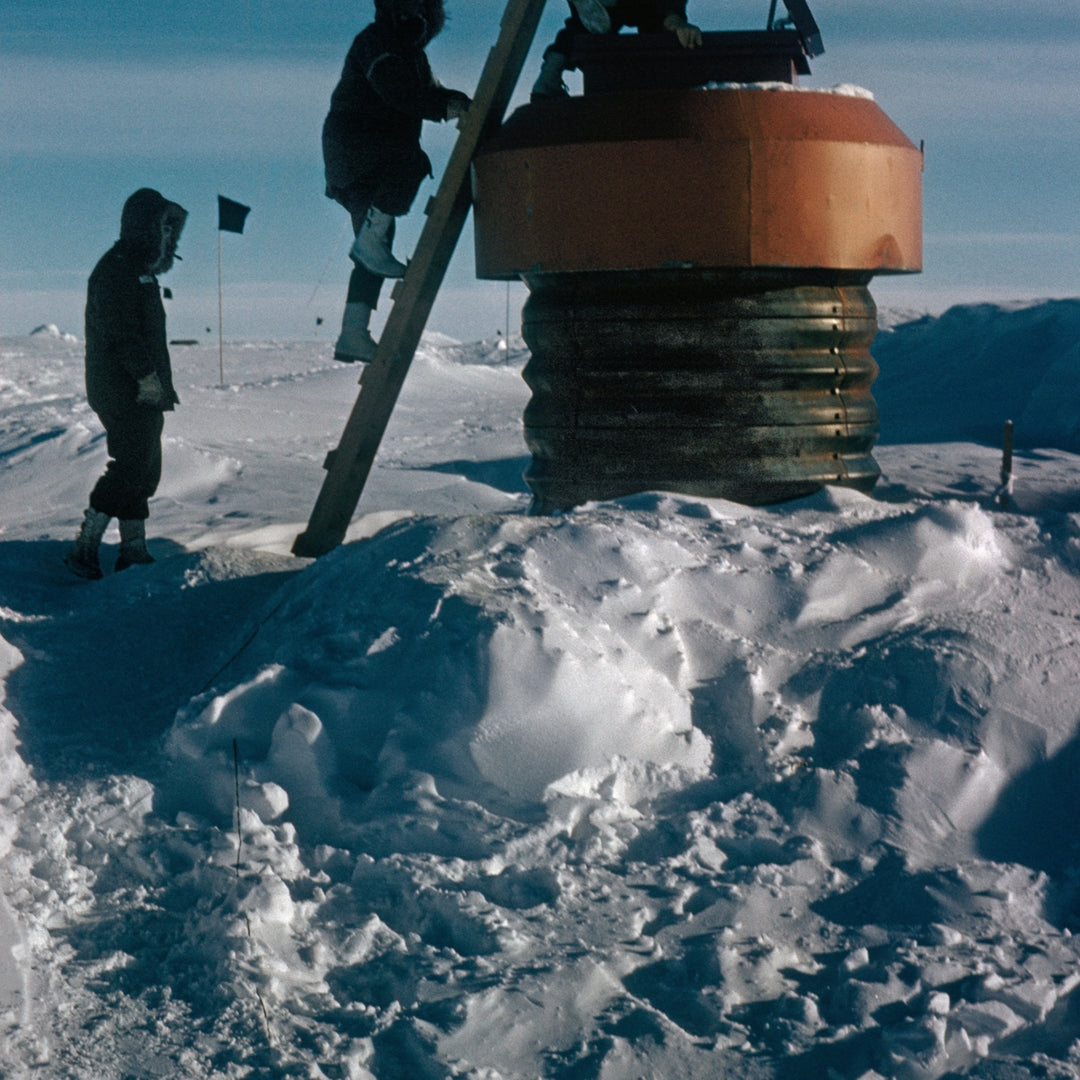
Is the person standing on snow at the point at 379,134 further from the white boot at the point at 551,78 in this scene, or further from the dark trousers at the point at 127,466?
the dark trousers at the point at 127,466

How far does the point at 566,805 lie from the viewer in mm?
2518

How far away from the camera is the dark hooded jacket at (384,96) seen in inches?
168

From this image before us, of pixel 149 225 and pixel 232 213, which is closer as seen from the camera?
pixel 149 225

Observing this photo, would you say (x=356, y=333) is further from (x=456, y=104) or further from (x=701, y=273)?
(x=701, y=273)

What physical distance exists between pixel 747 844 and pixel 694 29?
2750 mm

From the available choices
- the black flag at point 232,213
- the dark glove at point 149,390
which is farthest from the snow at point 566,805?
the black flag at point 232,213

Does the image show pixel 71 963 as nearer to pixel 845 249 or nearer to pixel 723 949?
pixel 723 949

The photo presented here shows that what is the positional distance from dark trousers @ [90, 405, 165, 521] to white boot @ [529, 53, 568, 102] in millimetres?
1788

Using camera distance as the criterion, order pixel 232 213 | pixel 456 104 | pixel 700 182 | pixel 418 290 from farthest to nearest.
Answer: pixel 232 213, pixel 418 290, pixel 456 104, pixel 700 182

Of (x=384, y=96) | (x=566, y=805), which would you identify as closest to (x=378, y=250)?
(x=384, y=96)

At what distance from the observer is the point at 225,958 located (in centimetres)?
211

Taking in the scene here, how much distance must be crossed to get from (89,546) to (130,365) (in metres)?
0.67

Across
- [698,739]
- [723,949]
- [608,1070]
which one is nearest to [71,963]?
[608,1070]

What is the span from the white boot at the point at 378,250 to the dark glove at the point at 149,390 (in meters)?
0.86
